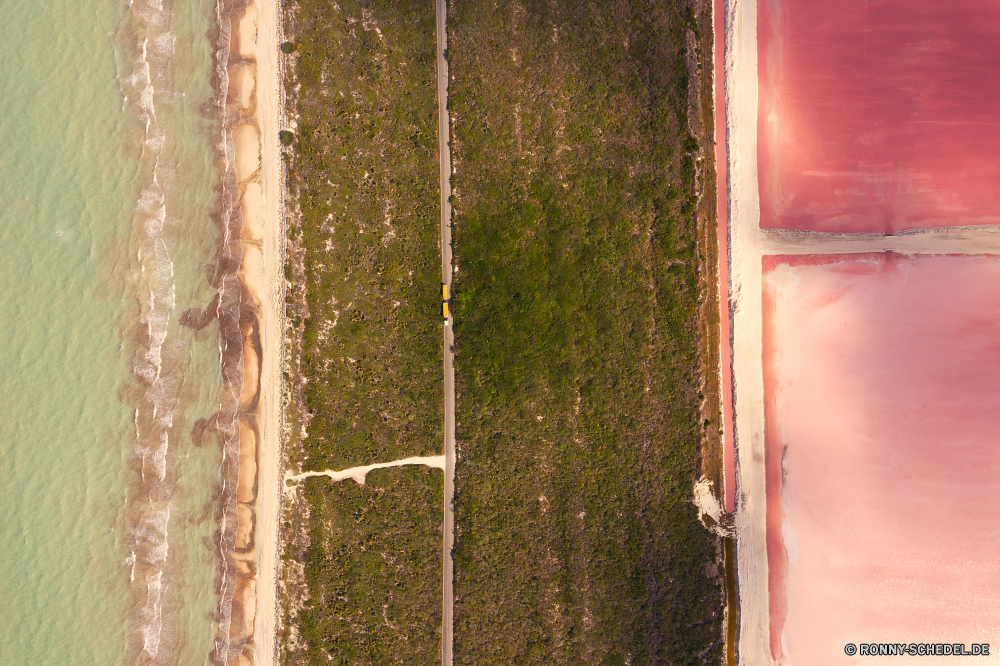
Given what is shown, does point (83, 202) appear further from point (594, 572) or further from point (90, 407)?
point (594, 572)

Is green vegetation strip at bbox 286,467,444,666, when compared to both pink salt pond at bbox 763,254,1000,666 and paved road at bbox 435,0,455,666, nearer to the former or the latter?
paved road at bbox 435,0,455,666

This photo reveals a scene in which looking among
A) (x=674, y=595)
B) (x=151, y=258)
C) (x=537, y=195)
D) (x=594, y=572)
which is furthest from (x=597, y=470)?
(x=151, y=258)

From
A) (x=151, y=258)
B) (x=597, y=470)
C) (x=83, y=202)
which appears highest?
(x=83, y=202)

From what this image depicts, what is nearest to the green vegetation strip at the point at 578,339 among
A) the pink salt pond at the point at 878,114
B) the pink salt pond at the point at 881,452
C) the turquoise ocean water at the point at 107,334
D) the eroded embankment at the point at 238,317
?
the pink salt pond at the point at 881,452

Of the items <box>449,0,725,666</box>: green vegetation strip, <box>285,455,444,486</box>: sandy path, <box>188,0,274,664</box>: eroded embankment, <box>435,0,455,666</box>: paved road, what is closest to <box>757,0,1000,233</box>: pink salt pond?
<box>449,0,725,666</box>: green vegetation strip

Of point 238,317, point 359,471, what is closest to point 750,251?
point 359,471

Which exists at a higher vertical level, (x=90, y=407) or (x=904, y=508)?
(x=90, y=407)
